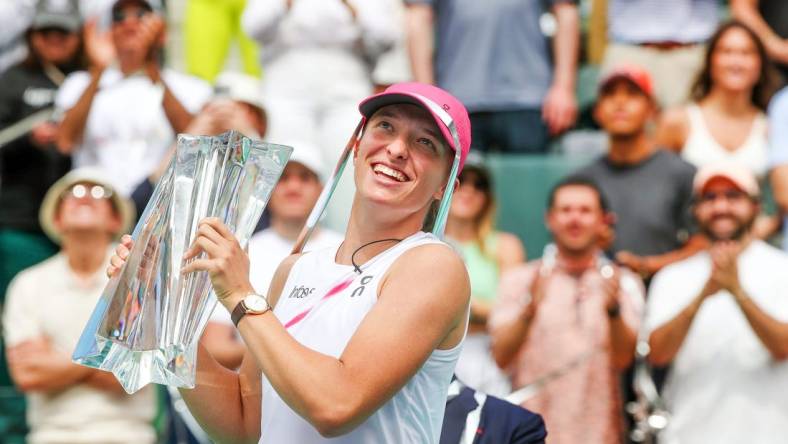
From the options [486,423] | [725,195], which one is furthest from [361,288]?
[725,195]

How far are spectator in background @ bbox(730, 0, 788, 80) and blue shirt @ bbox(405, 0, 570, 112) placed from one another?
967 millimetres

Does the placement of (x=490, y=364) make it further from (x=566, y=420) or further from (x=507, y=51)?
(x=507, y=51)

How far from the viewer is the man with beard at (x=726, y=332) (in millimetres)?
5539

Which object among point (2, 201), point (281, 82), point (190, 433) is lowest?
point (190, 433)

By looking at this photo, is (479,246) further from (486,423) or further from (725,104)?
(486,423)

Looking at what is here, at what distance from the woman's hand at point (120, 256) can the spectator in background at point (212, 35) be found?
17.3ft

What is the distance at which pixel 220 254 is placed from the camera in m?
2.81

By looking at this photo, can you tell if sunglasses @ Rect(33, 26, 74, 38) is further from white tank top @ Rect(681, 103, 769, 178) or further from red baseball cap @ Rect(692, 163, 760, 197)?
red baseball cap @ Rect(692, 163, 760, 197)

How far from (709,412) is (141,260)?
3.21 m

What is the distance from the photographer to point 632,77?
23.0 feet

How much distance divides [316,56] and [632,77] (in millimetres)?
1628

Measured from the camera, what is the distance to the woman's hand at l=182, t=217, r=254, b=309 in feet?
9.20

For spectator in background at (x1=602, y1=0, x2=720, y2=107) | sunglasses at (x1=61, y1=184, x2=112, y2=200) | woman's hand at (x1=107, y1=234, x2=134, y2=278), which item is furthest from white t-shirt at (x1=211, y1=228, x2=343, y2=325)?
woman's hand at (x1=107, y1=234, x2=134, y2=278)

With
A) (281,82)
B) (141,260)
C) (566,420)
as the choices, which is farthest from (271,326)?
(281,82)
